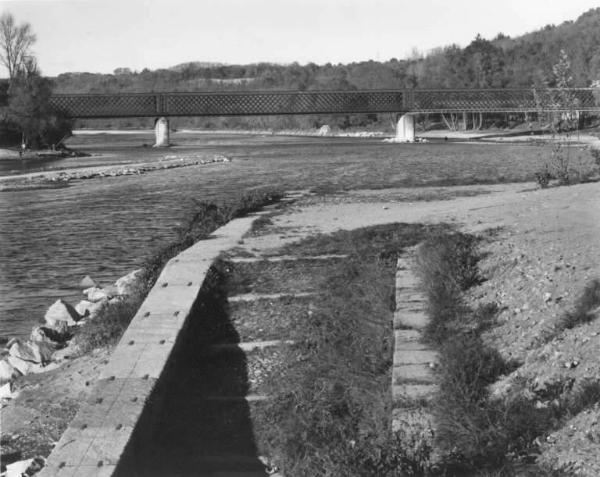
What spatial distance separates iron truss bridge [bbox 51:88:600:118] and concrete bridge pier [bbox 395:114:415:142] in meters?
2.08

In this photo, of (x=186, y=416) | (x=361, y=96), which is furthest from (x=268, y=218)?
(x=361, y=96)

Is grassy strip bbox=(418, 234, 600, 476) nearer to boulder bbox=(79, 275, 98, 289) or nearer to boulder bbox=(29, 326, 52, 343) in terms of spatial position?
boulder bbox=(29, 326, 52, 343)

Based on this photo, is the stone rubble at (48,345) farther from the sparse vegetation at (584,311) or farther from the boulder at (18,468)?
the sparse vegetation at (584,311)

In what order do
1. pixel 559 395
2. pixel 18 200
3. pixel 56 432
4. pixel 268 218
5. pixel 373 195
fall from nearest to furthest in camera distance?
pixel 559 395
pixel 56 432
pixel 268 218
pixel 373 195
pixel 18 200

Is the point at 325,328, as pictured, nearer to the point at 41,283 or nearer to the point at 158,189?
the point at 41,283

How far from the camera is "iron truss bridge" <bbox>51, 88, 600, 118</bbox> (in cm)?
11688

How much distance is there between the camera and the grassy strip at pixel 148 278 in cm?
1050

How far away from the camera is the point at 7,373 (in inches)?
433

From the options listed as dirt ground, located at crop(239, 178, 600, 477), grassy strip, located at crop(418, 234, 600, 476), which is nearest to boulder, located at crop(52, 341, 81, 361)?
dirt ground, located at crop(239, 178, 600, 477)

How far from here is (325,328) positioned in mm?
9555

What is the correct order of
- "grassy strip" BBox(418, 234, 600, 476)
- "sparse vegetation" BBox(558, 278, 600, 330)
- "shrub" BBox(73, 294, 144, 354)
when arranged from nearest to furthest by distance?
"grassy strip" BBox(418, 234, 600, 476)
"sparse vegetation" BBox(558, 278, 600, 330)
"shrub" BBox(73, 294, 144, 354)

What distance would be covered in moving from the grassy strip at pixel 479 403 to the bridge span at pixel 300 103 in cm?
10665

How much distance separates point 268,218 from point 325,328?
20.4ft

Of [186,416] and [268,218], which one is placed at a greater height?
[268,218]
